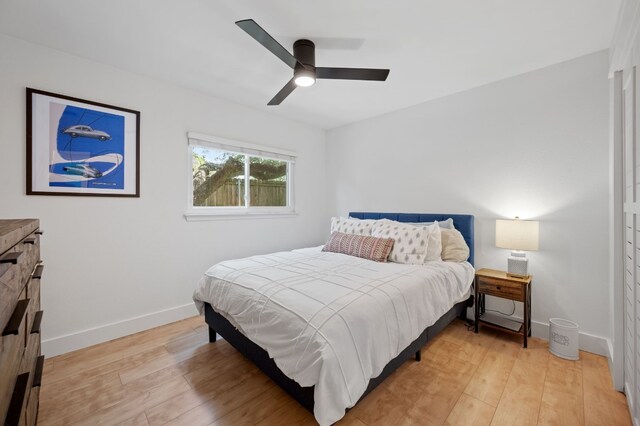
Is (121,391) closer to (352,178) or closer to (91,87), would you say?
(91,87)

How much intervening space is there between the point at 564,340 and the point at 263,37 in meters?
3.23

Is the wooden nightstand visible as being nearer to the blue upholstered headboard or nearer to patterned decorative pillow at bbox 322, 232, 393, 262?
the blue upholstered headboard

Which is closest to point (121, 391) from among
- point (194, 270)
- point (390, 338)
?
point (194, 270)

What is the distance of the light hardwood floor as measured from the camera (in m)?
1.55

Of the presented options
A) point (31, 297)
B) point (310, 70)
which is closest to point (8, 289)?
point (31, 297)

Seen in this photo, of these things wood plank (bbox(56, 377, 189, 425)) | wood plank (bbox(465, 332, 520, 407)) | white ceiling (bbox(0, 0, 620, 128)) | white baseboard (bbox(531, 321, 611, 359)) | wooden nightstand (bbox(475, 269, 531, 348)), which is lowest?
wood plank (bbox(56, 377, 189, 425))

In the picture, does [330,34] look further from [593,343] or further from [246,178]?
[593,343]

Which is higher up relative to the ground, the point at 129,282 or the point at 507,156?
the point at 507,156

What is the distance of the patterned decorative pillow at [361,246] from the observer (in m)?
2.64

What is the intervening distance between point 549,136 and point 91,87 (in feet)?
13.9

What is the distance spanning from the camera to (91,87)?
2.38m

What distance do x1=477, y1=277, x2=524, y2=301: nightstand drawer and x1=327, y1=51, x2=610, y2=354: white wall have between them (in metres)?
0.38

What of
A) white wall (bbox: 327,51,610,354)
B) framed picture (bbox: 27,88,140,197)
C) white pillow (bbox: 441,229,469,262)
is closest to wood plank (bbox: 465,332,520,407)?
white wall (bbox: 327,51,610,354)

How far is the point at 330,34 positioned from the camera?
2.02 m
